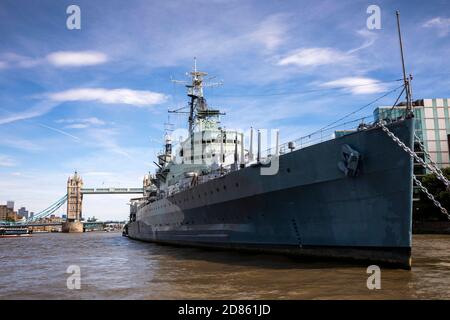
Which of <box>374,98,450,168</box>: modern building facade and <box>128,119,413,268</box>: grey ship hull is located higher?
<box>374,98,450,168</box>: modern building facade

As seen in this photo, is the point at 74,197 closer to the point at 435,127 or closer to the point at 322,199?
the point at 435,127

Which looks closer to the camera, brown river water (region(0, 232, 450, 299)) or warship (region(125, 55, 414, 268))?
brown river water (region(0, 232, 450, 299))

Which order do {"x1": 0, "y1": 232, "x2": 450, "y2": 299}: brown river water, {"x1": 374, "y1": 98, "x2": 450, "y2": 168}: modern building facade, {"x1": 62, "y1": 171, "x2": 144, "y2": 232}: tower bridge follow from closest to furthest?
1. {"x1": 0, "y1": 232, "x2": 450, "y2": 299}: brown river water
2. {"x1": 374, "y1": 98, "x2": 450, "y2": 168}: modern building facade
3. {"x1": 62, "y1": 171, "x2": 144, "y2": 232}: tower bridge

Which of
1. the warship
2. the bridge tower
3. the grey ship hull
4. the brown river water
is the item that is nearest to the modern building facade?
the warship

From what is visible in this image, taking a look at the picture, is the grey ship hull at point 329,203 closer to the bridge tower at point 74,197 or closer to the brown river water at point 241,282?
the brown river water at point 241,282

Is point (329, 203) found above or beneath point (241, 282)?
above

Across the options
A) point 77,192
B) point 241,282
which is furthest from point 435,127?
point 77,192

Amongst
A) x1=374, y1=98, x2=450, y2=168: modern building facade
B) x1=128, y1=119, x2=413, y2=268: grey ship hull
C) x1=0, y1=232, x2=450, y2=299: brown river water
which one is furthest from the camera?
x1=374, y1=98, x2=450, y2=168: modern building facade

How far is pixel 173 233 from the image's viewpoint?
86.6ft

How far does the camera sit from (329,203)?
12.9m

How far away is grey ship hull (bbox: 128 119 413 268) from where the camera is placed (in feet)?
37.6

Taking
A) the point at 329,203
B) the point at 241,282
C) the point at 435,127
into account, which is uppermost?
the point at 435,127

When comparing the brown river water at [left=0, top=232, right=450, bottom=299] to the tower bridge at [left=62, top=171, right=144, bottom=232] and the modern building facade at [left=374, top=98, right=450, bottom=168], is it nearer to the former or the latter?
the modern building facade at [left=374, top=98, right=450, bottom=168]

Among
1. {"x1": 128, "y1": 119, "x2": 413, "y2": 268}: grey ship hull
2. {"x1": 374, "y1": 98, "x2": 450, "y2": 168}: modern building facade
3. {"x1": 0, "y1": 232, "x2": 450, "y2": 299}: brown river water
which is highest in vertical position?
{"x1": 374, "y1": 98, "x2": 450, "y2": 168}: modern building facade
